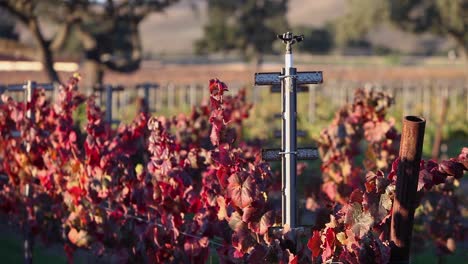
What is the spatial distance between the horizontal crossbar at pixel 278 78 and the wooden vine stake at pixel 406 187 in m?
0.53

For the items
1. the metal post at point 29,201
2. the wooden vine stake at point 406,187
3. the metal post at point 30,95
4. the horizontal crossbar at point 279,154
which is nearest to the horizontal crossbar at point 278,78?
the horizontal crossbar at point 279,154

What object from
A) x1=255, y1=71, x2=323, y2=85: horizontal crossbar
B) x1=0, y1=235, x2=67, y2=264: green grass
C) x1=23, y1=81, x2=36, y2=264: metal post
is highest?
x1=255, y1=71, x2=323, y2=85: horizontal crossbar

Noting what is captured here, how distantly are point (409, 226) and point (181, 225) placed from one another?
5.69 feet

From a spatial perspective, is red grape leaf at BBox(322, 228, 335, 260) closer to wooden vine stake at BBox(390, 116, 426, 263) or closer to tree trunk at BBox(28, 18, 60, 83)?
wooden vine stake at BBox(390, 116, 426, 263)

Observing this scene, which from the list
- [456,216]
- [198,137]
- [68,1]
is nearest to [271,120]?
[68,1]

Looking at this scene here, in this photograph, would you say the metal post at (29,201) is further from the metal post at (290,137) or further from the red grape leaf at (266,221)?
the metal post at (290,137)

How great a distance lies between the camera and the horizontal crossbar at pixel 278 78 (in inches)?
166

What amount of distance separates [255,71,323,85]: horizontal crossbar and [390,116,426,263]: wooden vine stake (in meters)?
0.53

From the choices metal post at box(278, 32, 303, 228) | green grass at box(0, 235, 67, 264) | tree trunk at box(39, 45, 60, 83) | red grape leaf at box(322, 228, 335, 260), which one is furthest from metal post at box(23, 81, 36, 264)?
tree trunk at box(39, 45, 60, 83)

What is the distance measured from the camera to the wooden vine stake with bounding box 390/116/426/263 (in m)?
3.79

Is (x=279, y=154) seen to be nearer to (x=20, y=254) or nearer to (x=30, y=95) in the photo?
(x=30, y=95)

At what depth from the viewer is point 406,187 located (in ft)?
12.6

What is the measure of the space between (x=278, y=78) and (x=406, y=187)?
784 millimetres

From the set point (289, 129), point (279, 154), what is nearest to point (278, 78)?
point (289, 129)
